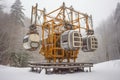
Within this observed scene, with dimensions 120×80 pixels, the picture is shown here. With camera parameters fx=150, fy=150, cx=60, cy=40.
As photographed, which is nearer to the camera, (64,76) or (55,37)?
(64,76)

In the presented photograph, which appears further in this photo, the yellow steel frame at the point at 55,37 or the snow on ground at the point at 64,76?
the yellow steel frame at the point at 55,37

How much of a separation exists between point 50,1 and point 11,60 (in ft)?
38.7

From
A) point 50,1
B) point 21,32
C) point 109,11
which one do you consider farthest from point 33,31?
point 21,32

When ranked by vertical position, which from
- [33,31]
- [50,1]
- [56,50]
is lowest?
[56,50]

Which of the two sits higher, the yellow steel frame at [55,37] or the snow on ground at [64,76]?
the yellow steel frame at [55,37]

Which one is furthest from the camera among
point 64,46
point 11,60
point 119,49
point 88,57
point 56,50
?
point 88,57

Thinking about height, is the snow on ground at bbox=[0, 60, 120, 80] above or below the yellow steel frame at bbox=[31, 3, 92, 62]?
below

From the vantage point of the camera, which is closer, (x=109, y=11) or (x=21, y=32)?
(x=109, y=11)

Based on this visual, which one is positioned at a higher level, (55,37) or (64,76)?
(55,37)

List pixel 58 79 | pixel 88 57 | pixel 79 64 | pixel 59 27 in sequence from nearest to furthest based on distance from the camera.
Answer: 1. pixel 58 79
2. pixel 79 64
3. pixel 59 27
4. pixel 88 57

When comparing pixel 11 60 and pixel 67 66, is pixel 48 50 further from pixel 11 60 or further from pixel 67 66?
pixel 11 60

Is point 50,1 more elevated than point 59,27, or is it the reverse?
point 50,1

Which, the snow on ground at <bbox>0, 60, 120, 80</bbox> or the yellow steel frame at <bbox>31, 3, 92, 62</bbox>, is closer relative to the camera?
the snow on ground at <bbox>0, 60, 120, 80</bbox>

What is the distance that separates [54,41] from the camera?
11.5m
